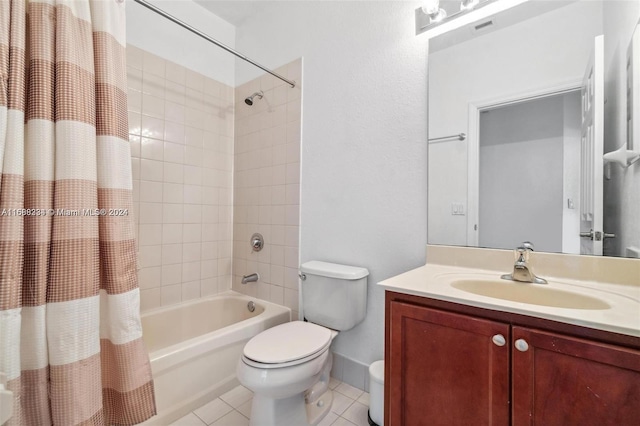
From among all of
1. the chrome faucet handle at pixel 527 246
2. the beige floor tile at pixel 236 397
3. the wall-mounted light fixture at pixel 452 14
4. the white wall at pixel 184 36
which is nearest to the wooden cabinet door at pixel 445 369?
the chrome faucet handle at pixel 527 246

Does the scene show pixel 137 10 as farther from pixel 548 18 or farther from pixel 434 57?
pixel 548 18

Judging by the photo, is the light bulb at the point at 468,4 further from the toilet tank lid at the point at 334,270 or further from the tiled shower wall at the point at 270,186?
the toilet tank lid at the point at 334,270

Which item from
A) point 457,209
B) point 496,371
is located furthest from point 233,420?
point 457,209

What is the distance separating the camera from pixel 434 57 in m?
1.36

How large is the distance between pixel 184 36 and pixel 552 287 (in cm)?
260

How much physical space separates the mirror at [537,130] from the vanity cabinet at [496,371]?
1.75 ft

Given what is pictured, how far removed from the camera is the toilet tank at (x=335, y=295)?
1.49m

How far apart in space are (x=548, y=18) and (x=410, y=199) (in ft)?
2.96

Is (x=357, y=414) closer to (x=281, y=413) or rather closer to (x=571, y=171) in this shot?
(x=281, y=413)

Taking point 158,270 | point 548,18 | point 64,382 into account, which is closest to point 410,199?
point 548,18

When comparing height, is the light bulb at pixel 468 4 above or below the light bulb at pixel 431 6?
below

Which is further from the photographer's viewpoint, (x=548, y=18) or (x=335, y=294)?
(x=335, y=294)

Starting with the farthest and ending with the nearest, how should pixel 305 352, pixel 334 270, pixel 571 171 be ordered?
pixel 334 270 → pixel 305 352 → pixel 571 171

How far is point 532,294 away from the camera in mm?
1013
